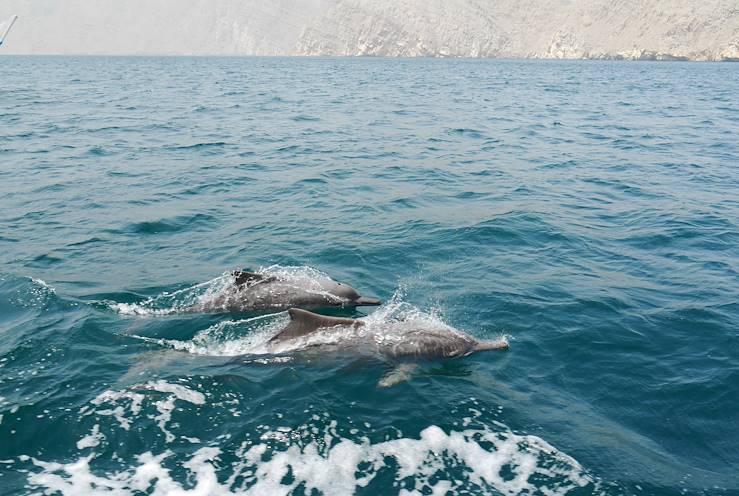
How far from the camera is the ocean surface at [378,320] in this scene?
7.13 meters

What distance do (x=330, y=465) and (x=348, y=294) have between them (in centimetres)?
475

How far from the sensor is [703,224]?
15602 millimetres

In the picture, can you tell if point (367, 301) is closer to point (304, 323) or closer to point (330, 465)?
point (304, 323)

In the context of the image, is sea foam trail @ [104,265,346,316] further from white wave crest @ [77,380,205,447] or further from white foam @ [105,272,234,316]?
white wave crest @ [77,380,205,447]

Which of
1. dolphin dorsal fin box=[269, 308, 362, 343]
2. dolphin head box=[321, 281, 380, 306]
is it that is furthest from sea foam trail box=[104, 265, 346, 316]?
dolphin dorsal fin box=[269, 308, 362, 343]

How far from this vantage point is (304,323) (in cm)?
960

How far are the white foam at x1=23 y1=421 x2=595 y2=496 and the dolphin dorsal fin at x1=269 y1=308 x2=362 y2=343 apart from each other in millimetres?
2317

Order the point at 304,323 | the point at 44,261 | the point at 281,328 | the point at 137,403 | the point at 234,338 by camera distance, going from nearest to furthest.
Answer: the point at 137,403
the point at 304,323
the point at 234,338
the point at 281,328
the point at 44,261

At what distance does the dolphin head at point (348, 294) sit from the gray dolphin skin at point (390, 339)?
1.45 meters

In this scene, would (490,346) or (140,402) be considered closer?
(140,402)

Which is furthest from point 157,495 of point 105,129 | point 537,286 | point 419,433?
point 105,129

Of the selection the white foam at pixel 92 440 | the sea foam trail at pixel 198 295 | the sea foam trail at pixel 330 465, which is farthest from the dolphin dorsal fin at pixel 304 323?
the white foam at pixel 92 440

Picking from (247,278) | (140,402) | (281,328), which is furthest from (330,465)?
(247,278)

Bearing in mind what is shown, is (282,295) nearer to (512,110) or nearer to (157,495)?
(157,495)
